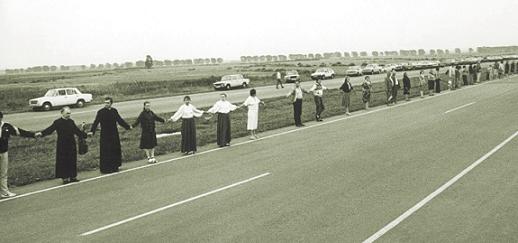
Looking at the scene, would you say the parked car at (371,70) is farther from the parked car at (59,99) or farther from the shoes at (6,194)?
the shoes at (6,194)

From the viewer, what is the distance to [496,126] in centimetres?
1524

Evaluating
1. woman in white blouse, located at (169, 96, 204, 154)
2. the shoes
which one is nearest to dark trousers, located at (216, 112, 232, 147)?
woman in white blouse, located at (169, 96, 204, 154)

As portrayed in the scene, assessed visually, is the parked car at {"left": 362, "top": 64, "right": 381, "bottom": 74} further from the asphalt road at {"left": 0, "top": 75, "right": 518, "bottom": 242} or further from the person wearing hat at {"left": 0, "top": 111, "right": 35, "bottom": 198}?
the person wearing hat at {"left": 0, "top": 111, "right": 35, "bottom": 198}

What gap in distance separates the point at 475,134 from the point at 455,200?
23.9 feet

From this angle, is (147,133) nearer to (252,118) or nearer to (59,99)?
(252,118)

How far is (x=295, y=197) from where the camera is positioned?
7852 mm

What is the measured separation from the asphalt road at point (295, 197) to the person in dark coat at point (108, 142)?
24.0 inches

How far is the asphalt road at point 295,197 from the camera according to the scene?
622 cm

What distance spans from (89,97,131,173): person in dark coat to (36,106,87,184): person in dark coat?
2.09 feet

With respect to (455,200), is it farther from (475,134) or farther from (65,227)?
(475,134)

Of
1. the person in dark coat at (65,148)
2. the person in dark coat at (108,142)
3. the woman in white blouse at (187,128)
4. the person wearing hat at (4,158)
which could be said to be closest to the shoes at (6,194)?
the person wearing hat at (4,158)

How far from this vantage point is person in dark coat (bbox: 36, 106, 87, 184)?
9625 mm

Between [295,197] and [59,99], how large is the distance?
25890mm

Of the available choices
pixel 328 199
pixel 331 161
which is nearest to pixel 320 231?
pixel 328 199
